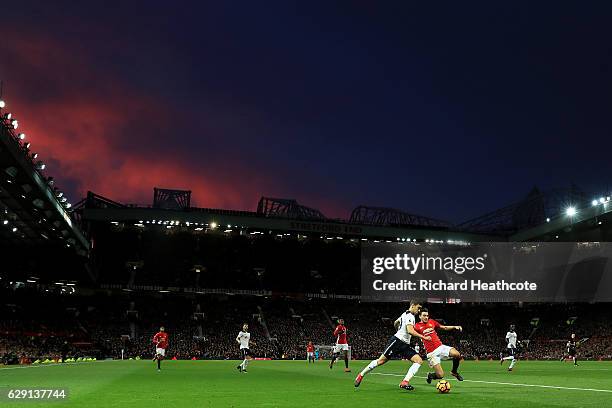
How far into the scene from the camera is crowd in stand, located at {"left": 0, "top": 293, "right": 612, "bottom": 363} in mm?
63438

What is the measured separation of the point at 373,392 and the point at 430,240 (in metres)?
70.6

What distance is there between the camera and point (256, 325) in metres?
75.3

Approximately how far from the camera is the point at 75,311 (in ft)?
233

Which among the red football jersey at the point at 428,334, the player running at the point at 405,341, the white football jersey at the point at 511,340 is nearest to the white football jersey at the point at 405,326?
the player running at the point at 405,341

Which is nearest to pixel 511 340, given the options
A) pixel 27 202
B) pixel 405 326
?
pixel 405 326

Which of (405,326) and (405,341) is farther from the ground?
(405,326)

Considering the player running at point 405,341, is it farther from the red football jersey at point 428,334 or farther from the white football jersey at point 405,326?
the red football jersey at point 428,334

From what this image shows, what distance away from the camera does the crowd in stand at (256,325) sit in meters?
63.4

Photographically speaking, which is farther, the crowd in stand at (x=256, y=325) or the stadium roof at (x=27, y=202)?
the crowd in stand at (x=256, y=325)

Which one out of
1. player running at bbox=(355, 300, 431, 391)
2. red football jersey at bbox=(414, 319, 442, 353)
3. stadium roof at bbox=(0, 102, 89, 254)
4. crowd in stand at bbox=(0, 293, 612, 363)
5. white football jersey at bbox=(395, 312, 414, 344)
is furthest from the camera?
crowd in stand at bbox=(0, 293, 612, 363)

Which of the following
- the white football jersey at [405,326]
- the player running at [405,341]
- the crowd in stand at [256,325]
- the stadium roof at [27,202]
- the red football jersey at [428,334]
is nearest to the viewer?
the player running at [405,341]

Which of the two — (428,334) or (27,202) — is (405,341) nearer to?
(428,334)

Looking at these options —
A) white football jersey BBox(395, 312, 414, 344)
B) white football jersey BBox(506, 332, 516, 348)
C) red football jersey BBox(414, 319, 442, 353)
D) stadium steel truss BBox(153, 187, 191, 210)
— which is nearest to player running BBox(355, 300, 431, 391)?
white football jersey BBox(395, 312, 414, 344)

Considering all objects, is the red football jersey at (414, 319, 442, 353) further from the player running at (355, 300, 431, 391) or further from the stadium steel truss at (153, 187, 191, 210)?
the stadium steel truss at (153, 187, 191, 210)
